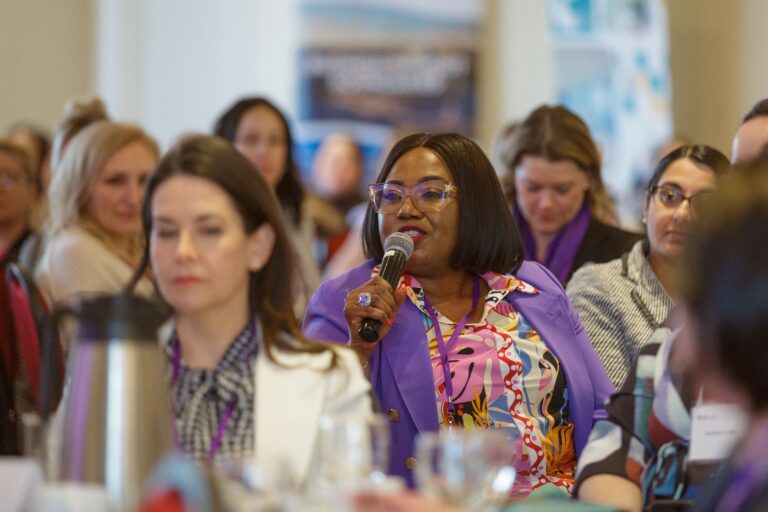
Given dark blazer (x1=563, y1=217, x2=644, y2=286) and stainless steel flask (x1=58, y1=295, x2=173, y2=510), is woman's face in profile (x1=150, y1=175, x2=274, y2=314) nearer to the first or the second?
stainless steel flask (x1=58, y1=295, x2=173, y2=510)

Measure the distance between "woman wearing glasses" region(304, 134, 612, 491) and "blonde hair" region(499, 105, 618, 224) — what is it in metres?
1.06

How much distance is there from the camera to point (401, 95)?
9.85 meters

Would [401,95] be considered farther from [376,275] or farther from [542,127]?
[376,275]

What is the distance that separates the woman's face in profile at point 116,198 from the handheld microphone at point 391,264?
151 centimetres

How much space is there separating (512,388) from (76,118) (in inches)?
107

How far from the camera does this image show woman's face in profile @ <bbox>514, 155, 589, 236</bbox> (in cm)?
444

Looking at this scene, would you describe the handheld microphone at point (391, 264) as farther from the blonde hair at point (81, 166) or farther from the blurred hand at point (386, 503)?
the blonde hair at point (81, 166)

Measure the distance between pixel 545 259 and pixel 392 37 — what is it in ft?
18.6

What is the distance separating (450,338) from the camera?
3.18 m

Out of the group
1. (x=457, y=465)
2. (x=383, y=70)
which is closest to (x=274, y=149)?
(x=457, y=465)

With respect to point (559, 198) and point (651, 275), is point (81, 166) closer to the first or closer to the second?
point (559, 198)

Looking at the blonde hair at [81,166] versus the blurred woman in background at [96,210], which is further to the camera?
the blonde hair at [81,166]

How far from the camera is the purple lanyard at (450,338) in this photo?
10.2ft

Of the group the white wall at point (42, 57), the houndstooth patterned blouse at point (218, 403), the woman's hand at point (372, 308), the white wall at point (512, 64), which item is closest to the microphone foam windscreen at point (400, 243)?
the woman's hand at point (372, 308)
